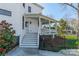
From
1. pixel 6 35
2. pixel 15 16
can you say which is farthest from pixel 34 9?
pixel 6 35

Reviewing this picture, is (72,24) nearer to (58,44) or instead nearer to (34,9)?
(58,44)

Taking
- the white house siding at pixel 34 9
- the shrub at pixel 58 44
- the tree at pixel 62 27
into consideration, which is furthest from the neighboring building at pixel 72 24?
the white house siding at pixel 34 9

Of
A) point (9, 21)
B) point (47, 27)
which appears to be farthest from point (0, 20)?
point (47, 27)

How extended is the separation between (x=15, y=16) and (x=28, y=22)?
0.81 ft

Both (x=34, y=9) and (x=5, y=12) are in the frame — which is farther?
(x=34, y=9)

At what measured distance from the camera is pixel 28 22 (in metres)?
10.1

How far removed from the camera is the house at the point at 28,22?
10031 mm

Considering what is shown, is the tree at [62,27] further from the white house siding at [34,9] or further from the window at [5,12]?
the window at [5,12]

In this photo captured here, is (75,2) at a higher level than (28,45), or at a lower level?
higher

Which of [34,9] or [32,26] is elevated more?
[34,9]

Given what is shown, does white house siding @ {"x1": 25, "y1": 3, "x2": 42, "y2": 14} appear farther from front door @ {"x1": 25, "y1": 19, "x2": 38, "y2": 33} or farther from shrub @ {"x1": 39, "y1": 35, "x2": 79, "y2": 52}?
shrub @ {"x1": 39, "y1": 35, "x2": 79, "y2": 52}

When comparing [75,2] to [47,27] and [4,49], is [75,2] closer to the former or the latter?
[47,27]

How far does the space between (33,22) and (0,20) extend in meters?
0.56

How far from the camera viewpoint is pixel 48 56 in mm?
10000
